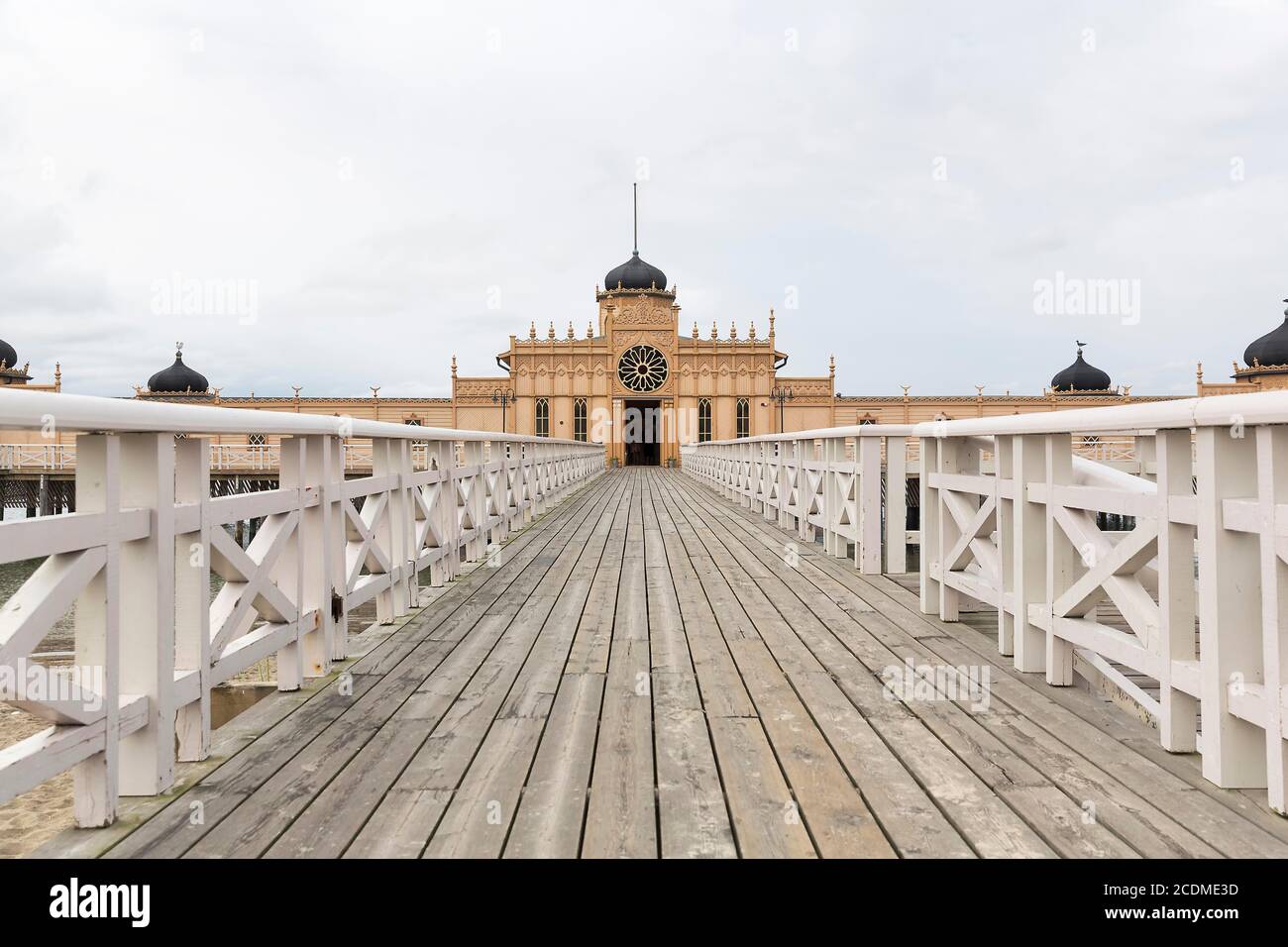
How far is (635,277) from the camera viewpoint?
51719 millimetres

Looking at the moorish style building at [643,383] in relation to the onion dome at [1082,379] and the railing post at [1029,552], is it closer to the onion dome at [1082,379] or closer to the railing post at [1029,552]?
the onion dome at [1082,379]

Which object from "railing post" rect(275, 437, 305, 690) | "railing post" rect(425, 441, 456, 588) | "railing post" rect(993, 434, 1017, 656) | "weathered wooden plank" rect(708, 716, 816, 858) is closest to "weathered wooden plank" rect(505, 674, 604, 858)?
"weathered wooden plank" rect(708, 716, 816, 858)

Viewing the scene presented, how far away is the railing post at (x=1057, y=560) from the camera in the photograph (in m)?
3.68

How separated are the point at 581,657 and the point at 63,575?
258 centimetres

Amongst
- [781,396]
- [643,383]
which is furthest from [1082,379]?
[643,383]

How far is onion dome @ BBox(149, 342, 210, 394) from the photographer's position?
5372 cm

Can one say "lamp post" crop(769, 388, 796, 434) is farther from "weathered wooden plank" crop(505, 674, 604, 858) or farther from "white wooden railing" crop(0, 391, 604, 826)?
"weathered wooden plank" crop(505, 674, 604, 858)

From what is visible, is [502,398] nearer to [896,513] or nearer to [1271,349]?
[896,513]

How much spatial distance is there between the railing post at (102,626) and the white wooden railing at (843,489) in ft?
16.4

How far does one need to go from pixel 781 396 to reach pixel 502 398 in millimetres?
17269

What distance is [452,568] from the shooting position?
6.85m

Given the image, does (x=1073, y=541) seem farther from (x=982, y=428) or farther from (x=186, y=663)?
(x=186, y=663)

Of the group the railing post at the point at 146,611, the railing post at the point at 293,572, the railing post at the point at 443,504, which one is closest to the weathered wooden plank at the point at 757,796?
the railing post at the point at 146,611
